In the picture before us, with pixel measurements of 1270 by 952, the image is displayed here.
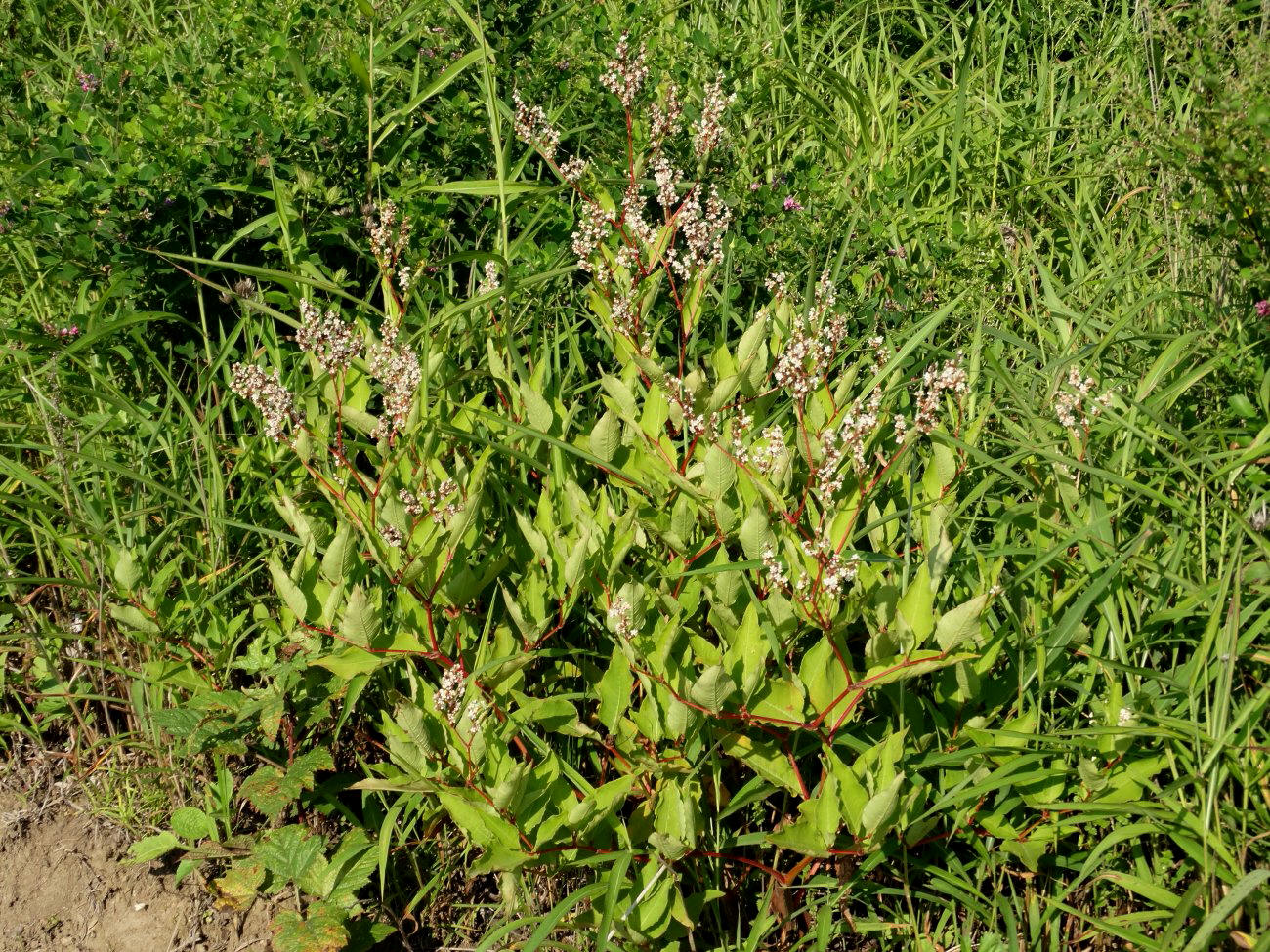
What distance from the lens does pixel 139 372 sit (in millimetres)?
2957

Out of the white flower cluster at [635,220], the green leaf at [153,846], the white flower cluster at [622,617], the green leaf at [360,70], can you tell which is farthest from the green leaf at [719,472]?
the green leaf at [360,70]

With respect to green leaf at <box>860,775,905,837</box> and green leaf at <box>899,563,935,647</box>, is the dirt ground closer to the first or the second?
green leaf at <box>860,775,905,837</box>

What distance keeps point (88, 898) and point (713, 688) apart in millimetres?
1385

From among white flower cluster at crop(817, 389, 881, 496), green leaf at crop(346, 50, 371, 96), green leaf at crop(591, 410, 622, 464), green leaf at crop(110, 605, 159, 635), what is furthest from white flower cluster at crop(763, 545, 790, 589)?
green leaf at crop(346, 50, 371, 96)

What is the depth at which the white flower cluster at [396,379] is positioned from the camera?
6.99ft

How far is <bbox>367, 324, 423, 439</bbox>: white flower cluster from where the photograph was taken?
2131mm

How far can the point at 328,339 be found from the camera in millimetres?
2227

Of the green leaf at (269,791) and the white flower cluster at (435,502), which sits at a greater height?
the white flower cluster at (435,502)

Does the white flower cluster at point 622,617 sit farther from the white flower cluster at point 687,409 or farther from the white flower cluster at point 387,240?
the white flower cluster at point 387,240

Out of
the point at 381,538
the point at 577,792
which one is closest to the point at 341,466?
the point at 381,538

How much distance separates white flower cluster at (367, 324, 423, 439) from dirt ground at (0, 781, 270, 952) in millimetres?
962

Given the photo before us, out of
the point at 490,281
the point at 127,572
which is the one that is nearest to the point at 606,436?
the point at 490,281

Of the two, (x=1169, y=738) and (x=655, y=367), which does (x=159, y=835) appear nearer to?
(x=655, y=367)

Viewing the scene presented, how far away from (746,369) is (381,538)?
736 mm
